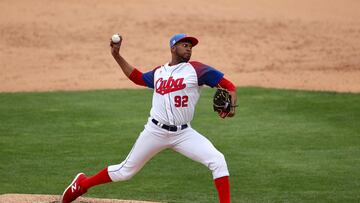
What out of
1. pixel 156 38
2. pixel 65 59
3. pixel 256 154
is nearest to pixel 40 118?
pixel 256 154

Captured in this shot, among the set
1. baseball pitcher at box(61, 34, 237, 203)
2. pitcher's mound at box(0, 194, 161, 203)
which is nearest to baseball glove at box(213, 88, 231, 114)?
baseball pitcher at box(61, 34, 237, 203)

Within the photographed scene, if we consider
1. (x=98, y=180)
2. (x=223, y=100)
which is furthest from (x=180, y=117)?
(x=98, y=180)

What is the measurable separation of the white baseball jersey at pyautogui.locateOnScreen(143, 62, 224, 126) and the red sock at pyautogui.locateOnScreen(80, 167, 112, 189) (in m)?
0.80

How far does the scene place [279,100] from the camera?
1614cm

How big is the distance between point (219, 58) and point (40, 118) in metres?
6.16

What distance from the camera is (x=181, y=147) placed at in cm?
882

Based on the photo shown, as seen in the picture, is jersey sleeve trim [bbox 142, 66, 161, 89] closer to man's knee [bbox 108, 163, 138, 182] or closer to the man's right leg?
the man's right leg

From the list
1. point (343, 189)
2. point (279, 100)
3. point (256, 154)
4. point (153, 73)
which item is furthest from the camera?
point (279, 100)

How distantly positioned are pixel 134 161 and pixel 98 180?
519 mm

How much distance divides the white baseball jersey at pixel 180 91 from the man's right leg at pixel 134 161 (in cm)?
20

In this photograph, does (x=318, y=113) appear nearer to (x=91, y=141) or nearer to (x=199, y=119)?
(x=199, y=119)

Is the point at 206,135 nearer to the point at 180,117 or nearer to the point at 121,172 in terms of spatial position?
the point at 121,172

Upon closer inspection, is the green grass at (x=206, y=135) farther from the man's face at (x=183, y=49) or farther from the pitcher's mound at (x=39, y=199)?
the man's face at (x=183, y=49)

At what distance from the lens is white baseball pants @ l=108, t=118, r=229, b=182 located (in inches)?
343
